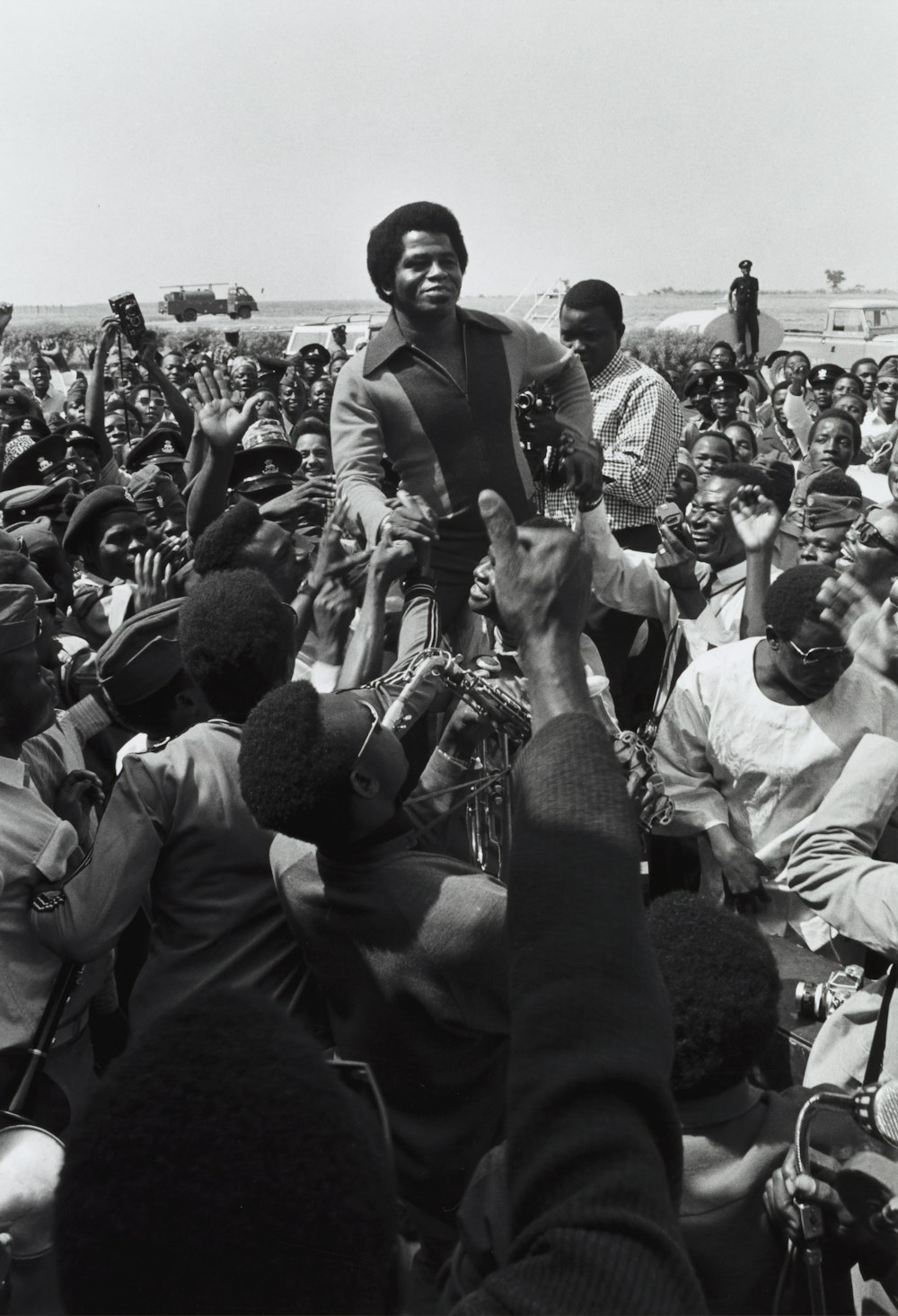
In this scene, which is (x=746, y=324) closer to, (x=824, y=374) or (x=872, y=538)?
(x=824, y=374)

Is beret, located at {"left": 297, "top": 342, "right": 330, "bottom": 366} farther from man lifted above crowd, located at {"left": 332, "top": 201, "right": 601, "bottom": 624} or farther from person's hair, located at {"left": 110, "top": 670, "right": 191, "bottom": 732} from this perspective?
person's hair, located at {"left": 110, "top": 670, "right": 191, "bottom": 732}

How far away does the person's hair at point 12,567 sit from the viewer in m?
3.32

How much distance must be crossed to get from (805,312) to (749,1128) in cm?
2984

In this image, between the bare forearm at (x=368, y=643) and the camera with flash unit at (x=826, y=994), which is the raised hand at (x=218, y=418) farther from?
the camera with flash unit at (x=826, y=994)

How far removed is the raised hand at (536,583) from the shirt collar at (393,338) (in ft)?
9.19

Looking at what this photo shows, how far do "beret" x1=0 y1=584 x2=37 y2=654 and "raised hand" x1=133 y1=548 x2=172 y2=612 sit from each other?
156 cm

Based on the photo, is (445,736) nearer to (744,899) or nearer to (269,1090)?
(744,899)

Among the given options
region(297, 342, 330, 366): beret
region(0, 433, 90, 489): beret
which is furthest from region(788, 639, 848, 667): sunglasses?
region(297, 342, 330, 366): beret

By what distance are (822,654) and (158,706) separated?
66.6 inches

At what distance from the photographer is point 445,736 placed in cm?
278

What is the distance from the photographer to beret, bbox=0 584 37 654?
105 inches

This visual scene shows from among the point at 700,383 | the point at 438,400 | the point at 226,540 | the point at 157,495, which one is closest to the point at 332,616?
the point at 226,540

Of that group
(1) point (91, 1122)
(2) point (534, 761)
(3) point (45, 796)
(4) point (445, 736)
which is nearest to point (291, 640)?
(4) point (445, 736)

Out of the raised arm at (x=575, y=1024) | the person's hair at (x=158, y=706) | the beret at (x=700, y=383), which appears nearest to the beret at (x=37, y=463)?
the person's hair at (x=158, y=706)
